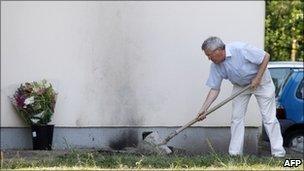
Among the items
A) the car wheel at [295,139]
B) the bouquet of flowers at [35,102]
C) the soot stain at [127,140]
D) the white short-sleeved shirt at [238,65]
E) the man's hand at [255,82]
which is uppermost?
the white short-sleeved shirt at [238,65]

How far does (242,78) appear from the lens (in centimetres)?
821

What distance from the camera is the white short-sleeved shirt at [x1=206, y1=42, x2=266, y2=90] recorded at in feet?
26.2

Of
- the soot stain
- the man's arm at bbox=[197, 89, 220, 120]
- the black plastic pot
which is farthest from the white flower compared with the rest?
the man's arm at bbox=[197, 89, 220, 120]

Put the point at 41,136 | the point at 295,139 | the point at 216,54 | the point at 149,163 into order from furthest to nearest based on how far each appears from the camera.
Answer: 1. the point at 295,139
2. the point at 41,136
3. the point at 216,54
4. the point at 149,163

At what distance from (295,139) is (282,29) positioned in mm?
13403

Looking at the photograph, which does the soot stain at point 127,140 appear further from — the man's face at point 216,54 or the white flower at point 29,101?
the man's face at point 216,54

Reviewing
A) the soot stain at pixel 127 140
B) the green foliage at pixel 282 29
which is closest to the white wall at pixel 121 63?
the soot stain at pixel 127 140

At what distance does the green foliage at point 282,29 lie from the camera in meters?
23.2

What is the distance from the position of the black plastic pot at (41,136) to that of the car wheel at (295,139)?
407cm

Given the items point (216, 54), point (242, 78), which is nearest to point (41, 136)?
point (216, 54)

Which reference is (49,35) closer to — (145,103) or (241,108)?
(145,103)

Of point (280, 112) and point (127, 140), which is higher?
point (280, 112)

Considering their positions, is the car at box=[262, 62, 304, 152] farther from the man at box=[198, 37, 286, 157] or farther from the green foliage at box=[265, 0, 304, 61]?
the green foliage at box=[265, 0, 304, 61]

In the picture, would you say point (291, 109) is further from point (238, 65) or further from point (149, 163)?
point (149, 163)
